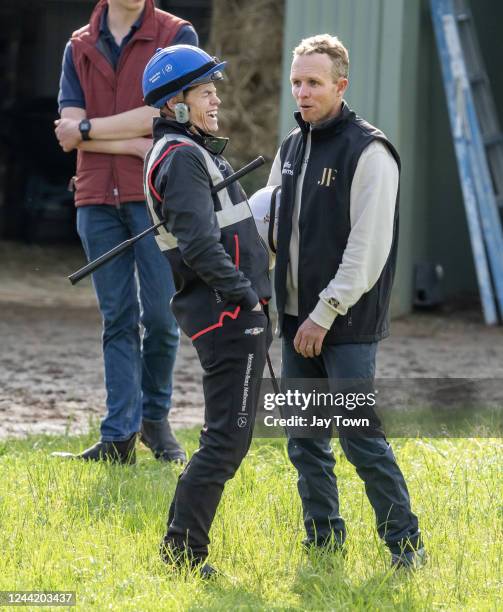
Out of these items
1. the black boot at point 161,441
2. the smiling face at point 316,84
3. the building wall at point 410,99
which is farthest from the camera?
the building wall at point 410,99

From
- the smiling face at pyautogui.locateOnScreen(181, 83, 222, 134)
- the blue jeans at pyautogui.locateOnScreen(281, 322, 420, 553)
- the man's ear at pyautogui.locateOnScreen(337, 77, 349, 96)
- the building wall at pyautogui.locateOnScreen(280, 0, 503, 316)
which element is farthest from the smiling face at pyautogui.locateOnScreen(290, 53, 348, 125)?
the building wall at pyautogui.locateOnScreen(280, 0, 503, 316)

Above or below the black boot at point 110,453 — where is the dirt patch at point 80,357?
below

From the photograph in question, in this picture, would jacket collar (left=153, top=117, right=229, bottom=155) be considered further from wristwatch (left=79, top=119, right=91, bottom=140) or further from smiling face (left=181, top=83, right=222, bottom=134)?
wristwatch (left=79, top=119, right=91, bottom=140)

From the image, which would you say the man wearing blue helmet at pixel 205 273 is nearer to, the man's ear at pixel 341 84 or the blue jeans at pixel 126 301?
the man's ear at pixel 341 84

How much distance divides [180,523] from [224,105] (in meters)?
7.71

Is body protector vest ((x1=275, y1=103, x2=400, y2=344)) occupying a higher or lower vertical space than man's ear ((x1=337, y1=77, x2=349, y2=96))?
lower

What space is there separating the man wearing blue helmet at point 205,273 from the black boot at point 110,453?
57.9 inches

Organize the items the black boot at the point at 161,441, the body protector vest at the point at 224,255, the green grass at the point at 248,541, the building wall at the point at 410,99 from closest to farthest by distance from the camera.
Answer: the green grass at the point at 248,541
the body protector vest at the point at 224,255
the black boot at the point at 161,441
the building wall at the point at 410,99

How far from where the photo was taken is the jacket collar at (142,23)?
554 centimetres

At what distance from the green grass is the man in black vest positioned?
176 millimetres

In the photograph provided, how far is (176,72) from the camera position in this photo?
4008mm

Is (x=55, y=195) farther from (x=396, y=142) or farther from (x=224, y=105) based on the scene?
(x=396, y=142)

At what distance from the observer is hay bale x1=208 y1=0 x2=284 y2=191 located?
36.4 ft

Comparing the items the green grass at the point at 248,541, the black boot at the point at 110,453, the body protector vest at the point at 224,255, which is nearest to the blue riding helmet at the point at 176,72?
the body protector vest at the point at 224,255
